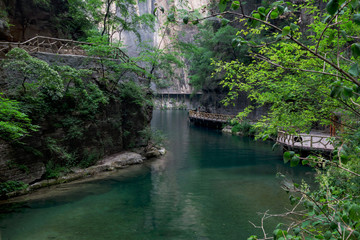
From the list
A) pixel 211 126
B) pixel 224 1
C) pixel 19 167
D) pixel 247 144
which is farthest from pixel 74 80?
pixel 211 126

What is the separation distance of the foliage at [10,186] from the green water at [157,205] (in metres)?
0.98

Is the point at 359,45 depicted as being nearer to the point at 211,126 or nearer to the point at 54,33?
the point at 54,33

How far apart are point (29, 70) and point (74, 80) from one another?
11.3 ft

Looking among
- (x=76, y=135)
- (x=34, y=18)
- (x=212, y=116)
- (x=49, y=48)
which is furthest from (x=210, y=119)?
(x=76, y=135)

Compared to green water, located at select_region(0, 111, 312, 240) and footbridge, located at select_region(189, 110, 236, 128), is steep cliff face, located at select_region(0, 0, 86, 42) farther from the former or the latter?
footbridge, located at select_region(189, 110, 236, 128)

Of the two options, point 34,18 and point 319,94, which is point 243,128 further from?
point 319,94

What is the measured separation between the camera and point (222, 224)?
8.38 m

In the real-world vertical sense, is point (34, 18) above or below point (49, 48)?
above

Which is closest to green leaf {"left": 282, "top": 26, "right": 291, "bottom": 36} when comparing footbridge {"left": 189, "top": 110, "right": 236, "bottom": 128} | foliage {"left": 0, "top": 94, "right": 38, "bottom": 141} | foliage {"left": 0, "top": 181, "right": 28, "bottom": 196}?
foliage {"left": 0, "top": 94, "right": 38, "bottom": 141}

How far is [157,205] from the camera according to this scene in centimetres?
1016

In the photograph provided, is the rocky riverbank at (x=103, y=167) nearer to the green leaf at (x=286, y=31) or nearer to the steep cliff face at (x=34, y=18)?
the green leaf at (x=286, y=31)

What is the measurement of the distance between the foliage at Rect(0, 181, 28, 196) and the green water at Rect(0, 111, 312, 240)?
98 centimetres

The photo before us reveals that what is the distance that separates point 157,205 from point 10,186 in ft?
19.9

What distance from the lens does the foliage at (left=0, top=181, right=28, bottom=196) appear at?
978cm
